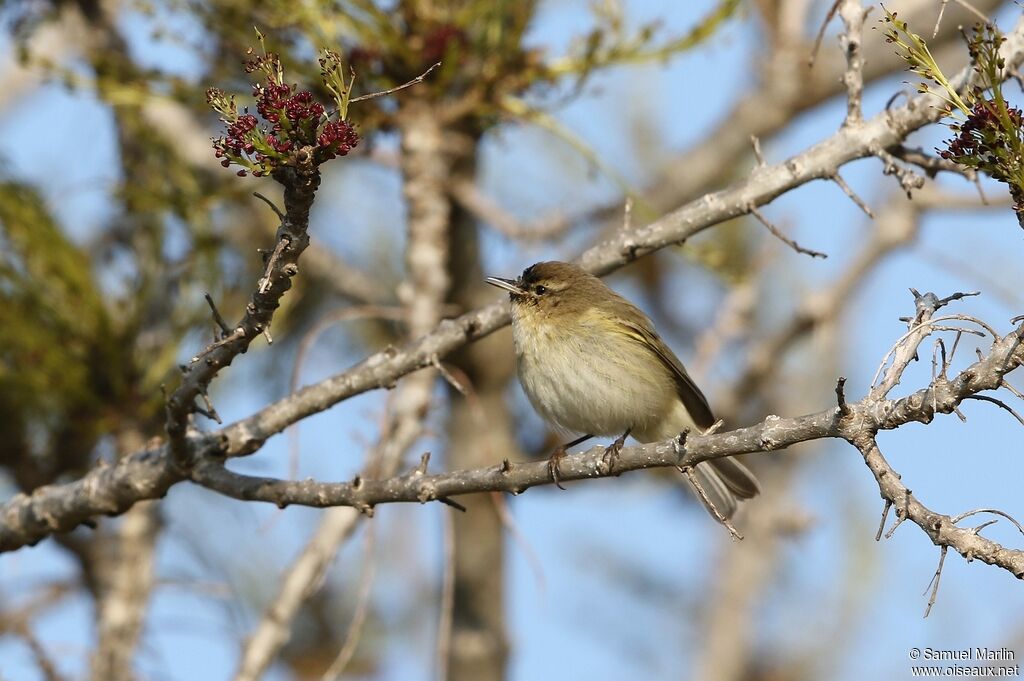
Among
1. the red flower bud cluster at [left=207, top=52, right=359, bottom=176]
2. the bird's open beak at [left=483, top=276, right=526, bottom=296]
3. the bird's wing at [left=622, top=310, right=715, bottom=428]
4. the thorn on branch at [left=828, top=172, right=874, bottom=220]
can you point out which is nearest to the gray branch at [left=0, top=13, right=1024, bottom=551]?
the thorn on branch at [left=828, top=172, right=874, bottom=220]

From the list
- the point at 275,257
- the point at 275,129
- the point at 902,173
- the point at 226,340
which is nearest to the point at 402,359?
the point at 226,340

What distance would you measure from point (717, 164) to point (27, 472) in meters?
4.05

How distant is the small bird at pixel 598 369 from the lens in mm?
4895

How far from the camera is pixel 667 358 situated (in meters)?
5.21

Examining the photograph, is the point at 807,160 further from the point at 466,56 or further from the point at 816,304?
the point at 816,304

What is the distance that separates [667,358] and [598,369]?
453mm

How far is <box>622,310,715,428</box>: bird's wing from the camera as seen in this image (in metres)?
5.19

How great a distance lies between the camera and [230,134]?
253 centimetres

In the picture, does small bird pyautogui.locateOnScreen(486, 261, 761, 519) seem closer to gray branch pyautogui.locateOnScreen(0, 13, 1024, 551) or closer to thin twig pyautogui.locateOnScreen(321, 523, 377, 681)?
gray branch pyautogui.locateOnScreen(0, 13, 1024, 551)

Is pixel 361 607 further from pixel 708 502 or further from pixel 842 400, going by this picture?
pixel 842 400

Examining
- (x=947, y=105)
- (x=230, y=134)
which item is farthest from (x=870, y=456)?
(x=230, y=134)

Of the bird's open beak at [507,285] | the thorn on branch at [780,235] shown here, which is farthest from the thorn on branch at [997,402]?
the bird's open beak at [507,285]

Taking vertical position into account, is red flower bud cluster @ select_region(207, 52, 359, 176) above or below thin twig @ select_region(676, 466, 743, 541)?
above

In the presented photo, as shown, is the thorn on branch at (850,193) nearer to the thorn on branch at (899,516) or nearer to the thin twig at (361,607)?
the thorn on branch at (899,516)
